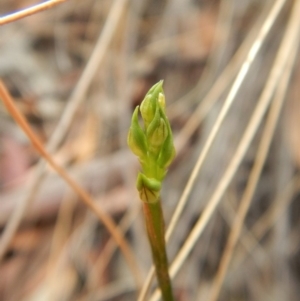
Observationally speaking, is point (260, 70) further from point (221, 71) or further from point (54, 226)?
point (54, 226)

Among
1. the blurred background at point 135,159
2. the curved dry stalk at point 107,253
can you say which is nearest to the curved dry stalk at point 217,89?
the blurred background at point 135,159

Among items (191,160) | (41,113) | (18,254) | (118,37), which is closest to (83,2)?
(118,37)

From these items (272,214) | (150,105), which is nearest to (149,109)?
(150,105)

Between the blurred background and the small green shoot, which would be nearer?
the small green shoot

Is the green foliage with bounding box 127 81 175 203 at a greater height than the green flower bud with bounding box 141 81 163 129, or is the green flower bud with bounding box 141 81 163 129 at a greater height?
the green flower bud with bounding box 141 81 163 129

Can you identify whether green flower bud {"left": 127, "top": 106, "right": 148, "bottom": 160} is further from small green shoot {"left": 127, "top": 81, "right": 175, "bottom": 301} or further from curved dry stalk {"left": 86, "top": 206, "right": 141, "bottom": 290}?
curved dry stalk {"left": 86, "top": 206, "right": 141, "bottom": 290}

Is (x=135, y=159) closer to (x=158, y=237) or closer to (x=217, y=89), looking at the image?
(x=217, y=89)

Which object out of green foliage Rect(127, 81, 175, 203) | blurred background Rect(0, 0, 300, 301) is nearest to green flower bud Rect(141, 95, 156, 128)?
green foliage Rect(127, 81, 175, 203)
